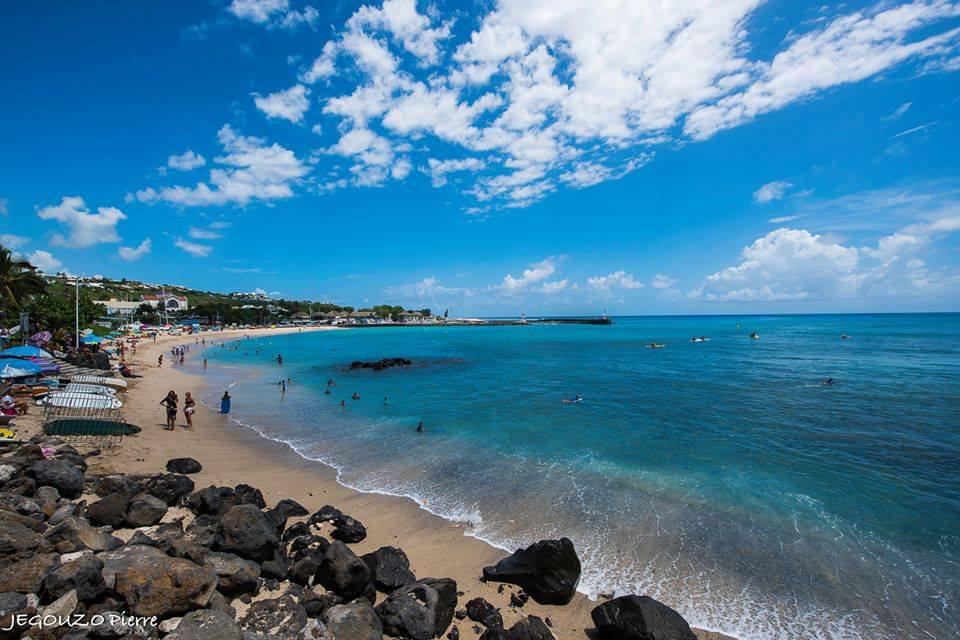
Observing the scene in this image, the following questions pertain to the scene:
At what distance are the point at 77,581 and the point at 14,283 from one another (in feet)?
157

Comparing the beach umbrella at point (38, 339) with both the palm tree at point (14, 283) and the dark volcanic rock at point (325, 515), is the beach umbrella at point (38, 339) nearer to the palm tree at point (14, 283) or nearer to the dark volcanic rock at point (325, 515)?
the palm tree at point (14, 283)

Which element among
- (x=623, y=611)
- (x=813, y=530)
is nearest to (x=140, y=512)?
(x=623, y=611)

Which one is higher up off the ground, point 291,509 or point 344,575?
point 344,575

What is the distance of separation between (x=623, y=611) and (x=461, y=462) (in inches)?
374

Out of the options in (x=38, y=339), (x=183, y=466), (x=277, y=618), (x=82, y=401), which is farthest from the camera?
(x=38, y=339)

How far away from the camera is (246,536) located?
320 inches

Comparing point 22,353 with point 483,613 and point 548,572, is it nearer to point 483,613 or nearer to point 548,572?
point 483,613

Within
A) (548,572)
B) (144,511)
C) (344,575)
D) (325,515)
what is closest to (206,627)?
(344,575)

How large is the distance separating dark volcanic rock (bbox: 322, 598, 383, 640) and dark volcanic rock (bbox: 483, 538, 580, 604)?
2884 millimetres

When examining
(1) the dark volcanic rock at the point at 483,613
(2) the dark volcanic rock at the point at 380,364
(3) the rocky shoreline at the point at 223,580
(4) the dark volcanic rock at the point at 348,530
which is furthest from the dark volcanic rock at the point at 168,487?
(2) the dark volcanic rock at the point at 380,364

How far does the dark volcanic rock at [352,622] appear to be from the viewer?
626cm

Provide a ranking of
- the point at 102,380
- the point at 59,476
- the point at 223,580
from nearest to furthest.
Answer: the point at 223,580
the point at 59,476
the point at 102,380

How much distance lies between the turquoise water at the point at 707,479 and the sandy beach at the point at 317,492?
2.34 feet

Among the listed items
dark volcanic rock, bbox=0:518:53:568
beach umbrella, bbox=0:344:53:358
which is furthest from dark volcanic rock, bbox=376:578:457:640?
beach umbrella, bbox=0:344:53:358
